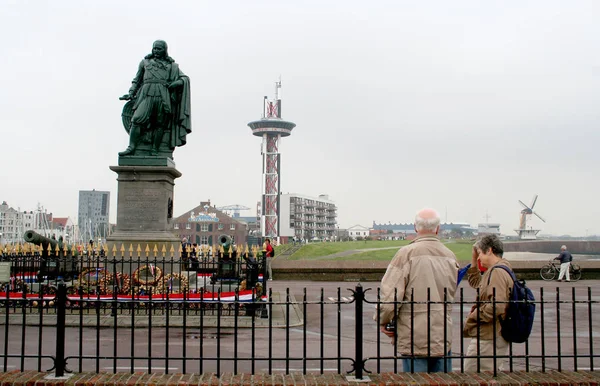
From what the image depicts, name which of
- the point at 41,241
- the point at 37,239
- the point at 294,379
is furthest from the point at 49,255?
the point at 294,379

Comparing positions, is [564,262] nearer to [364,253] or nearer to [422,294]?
[422,294]

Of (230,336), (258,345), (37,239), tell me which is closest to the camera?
(258,345)

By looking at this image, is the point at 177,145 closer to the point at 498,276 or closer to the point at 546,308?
the point at 546,308

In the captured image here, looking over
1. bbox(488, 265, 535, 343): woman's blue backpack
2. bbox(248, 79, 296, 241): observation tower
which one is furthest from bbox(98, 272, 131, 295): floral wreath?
bbox(248, 79, 296, 241): observation tower

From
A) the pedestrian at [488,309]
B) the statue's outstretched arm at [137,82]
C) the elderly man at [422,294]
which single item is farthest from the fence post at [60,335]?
the statue's outstretched arm at [137,82]

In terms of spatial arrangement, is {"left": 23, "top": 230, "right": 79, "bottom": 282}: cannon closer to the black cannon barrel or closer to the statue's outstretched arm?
the black cannon barrel

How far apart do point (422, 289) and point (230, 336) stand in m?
5.86

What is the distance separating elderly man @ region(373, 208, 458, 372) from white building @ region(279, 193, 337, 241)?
155 metres

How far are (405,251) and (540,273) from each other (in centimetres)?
2213

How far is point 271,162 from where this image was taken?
6171 inches

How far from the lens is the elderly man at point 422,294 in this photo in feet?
17.4

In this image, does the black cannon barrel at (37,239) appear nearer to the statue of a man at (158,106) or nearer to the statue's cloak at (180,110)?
the statue of a man at (158,106)

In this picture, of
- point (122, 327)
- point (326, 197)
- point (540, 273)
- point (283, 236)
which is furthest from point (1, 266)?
point (326, 197)

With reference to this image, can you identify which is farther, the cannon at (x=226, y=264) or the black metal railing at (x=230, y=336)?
the cannon at (x=226, y=264)
